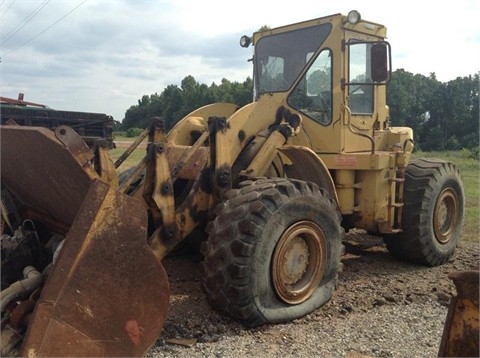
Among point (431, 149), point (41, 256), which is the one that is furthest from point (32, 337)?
point (431, 149)

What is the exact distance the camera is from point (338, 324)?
14.6ft

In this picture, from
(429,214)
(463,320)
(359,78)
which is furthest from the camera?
(429,214)

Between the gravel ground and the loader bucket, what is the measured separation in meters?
0.60

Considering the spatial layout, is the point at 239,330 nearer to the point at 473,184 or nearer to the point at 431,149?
the point at 473,184

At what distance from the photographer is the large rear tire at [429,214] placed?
634 cm

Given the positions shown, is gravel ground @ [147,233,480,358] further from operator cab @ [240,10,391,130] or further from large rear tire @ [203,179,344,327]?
operator cab @ [240,10,391,130]

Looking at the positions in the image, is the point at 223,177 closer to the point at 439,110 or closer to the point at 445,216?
the point at 445,216

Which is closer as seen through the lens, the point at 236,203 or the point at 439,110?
the point at 236,203

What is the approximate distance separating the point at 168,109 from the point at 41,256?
64469mm

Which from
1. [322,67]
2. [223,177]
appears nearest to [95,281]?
[223,177]

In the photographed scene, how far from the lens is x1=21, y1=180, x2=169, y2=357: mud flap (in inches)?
115

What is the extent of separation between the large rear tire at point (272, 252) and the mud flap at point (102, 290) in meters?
0.82

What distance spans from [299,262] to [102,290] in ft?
6.80

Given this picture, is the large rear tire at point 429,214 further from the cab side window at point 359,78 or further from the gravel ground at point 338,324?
the cab side window at point 359,78
